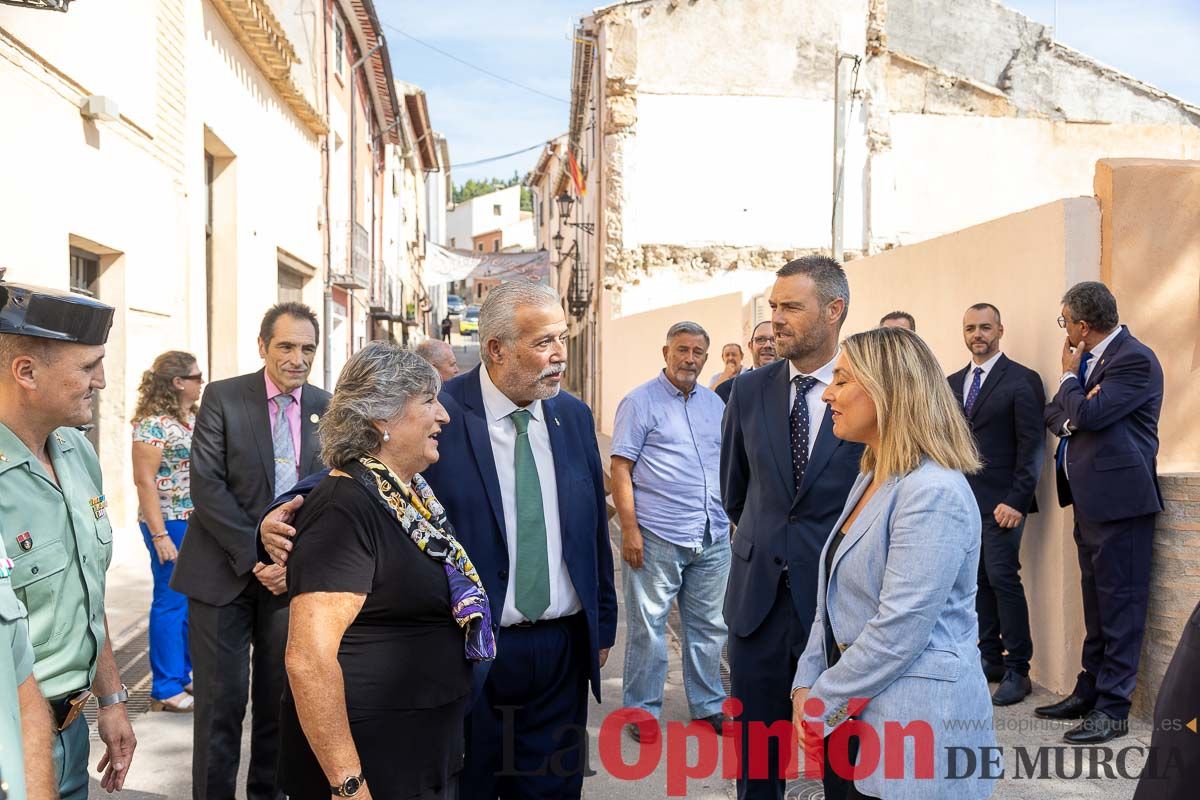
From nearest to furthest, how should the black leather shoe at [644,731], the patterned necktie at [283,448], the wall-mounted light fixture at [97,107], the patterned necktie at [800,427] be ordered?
the patterned necktie at [800,427] < the patterned necktie at [283,448] < the black leather shoe at [644,731] < the wall-mounted light fixture at [97,107]

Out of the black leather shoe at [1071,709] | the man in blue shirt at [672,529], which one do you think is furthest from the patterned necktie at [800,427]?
the black leather shoe at [1071,709]

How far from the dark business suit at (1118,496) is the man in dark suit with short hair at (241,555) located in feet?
12.0

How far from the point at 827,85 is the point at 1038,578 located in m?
16.5

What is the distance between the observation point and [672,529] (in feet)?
17.9

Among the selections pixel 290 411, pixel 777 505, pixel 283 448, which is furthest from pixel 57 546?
pixel 777 505

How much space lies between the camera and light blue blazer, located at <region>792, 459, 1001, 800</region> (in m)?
2.63

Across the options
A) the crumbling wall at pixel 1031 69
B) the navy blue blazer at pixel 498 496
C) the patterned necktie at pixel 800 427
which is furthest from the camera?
the crumbling wall at pixel 1031 69

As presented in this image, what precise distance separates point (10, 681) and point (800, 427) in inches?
103

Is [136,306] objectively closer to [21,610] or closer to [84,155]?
[84,155]

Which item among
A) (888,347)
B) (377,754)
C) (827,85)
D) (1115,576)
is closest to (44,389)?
(377,754)

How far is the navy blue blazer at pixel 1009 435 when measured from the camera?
572 cm

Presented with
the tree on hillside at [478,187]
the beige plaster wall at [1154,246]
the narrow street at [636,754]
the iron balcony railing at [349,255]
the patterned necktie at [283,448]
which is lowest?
the narrow street at [636,754]

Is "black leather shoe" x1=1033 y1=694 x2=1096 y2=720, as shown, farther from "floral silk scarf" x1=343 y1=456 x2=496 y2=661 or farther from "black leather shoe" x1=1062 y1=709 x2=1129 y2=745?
"floral silk scarf" x1=343 y1=456 x2=496 y2=661

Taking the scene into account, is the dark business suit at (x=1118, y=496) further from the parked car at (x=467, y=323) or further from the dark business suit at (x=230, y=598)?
the parked car at (x=467, y=323)
